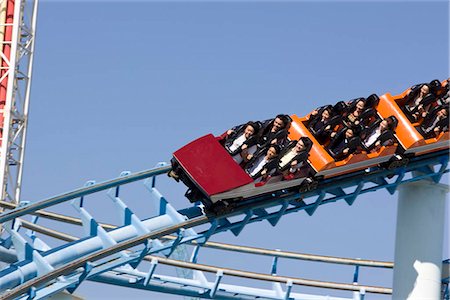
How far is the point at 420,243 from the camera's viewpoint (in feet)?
49.2

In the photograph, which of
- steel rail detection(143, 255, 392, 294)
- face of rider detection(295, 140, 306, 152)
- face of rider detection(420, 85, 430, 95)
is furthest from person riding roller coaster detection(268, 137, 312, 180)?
steel rail detection(143, 255, 392, 294)

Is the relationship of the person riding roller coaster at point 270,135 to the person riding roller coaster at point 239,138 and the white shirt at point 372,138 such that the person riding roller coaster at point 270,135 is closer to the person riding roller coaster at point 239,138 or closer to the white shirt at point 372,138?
the person riding roller coaster at point 239,138

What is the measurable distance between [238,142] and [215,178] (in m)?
0.78

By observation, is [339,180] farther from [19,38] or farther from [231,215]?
[19,38]

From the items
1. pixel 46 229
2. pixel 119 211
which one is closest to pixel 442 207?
pixel 119 211

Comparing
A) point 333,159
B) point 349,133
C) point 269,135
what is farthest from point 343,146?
point 269,135

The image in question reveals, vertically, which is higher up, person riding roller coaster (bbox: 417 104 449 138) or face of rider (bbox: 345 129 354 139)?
person riding roller coaster (bbox: 417 104 449 138)

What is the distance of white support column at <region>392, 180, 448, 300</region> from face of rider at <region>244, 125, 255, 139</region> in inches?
88.1

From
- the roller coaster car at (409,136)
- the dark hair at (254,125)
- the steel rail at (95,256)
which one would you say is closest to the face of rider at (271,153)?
the dark hair at (254,125)

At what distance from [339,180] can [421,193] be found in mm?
1148

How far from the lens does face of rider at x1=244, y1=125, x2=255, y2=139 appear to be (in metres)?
14.5

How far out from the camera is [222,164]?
14078mm

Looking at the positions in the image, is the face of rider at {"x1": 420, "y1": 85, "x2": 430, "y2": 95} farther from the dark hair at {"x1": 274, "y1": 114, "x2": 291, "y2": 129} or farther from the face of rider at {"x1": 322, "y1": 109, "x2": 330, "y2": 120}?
the dark hair at {"x1": 274, "y1": 114, "x2": 291, "y2": 129}

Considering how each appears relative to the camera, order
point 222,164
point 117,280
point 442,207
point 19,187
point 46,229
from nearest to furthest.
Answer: point 222,164 < point 442,207 < point 117,280 < point 46,229 < point 19,187
